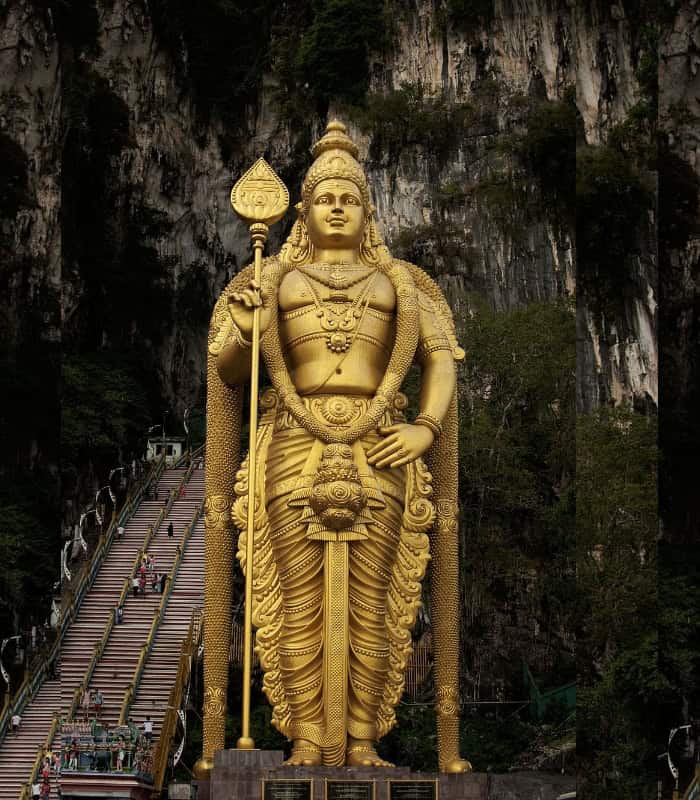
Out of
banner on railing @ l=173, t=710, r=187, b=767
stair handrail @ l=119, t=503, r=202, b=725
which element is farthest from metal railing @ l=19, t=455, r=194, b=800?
banner on railing @ l=173, t=710, r=187, b=767

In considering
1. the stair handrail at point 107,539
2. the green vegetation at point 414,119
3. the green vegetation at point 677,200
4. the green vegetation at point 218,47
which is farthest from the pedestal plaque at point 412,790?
the green vegetation at point 218,47

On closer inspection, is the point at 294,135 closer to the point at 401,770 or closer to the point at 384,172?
the point at 384,172

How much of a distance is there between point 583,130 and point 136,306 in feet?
19.1

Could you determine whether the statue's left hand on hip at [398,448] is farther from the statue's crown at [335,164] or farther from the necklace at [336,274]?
the statue's crown at [335,164]

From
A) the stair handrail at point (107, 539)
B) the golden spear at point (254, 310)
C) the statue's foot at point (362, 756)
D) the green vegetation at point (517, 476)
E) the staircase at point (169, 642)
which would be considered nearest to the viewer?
the golden spear at point (254, 310)

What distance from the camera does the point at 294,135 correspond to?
21.0 m

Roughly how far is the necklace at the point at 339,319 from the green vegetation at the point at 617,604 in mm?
6529

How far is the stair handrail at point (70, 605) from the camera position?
615 inches

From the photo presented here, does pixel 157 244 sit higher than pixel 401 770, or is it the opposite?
pixel 157 244

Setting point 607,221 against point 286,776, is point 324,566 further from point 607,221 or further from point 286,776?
point 607,221

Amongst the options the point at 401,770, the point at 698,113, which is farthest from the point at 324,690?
the point at 698,113

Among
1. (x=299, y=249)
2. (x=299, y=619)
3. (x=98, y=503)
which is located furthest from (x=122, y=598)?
(x=299, y=619)

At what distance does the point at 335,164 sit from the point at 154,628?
21.0 ft

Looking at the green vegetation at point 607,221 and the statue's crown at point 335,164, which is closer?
the statue's crown at point 335,164
